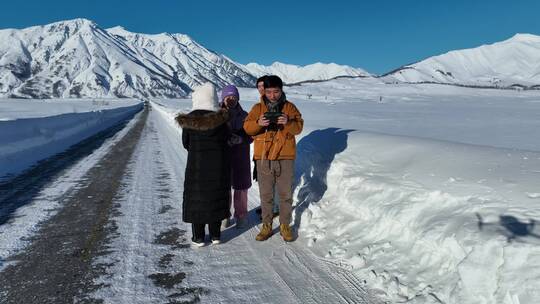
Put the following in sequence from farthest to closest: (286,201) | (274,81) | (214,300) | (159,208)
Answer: (159,208) < (286,201) < (274,81) < (214,300)

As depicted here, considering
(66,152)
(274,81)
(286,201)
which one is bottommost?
(66,152)

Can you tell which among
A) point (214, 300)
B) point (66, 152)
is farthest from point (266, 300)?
point (66, 152)

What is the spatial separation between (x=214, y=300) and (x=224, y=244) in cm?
137

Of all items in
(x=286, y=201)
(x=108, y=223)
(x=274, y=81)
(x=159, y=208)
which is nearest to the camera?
(x=274, y=81)

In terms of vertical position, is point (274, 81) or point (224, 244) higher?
point (274, 81)

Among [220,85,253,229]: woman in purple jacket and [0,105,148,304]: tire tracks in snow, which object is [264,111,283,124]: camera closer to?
[220,85,253,229]: woman in purple jacket

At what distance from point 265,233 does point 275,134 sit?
1.15 metres

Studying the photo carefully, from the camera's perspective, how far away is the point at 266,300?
316 cm

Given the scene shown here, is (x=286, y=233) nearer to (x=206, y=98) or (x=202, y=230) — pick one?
(x=202, y=230)

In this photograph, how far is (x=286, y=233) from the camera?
4.52 m

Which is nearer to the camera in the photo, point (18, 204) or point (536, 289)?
point (536, 289)

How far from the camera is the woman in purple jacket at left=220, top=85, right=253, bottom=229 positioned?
5.03 metres

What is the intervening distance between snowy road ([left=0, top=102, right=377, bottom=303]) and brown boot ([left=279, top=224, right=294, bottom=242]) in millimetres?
90

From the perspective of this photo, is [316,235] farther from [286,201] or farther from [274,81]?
[274,81]
